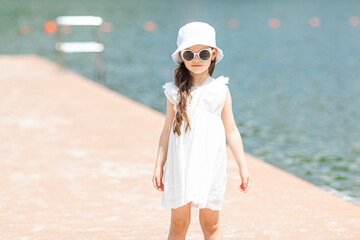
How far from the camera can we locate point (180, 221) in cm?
387

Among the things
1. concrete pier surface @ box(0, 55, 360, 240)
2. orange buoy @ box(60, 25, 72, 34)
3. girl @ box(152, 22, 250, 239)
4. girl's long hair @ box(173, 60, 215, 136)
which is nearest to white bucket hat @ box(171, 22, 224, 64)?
girl @ box(152, 22, 250, 239)

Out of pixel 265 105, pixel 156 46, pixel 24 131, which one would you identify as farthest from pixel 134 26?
pixel 24 131

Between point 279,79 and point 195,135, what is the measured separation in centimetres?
1249

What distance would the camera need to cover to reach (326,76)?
16328mm

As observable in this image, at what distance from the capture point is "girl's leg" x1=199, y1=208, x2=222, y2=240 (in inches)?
152

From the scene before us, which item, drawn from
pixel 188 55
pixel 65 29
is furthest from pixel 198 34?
pixel 65 29

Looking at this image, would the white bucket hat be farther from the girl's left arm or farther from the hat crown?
the girl's left arm

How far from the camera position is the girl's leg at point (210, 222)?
3.86 meters

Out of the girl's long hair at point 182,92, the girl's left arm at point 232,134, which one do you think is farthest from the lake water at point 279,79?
the girl's left arm at point 232,134

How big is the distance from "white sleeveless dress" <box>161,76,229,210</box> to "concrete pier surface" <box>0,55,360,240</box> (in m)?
1.02

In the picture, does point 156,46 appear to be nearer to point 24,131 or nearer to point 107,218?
point 24,131

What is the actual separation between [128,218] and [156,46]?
1980cm

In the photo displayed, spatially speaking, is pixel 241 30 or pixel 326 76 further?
pixel 241 30

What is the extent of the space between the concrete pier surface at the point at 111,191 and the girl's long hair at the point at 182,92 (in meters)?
1.24
